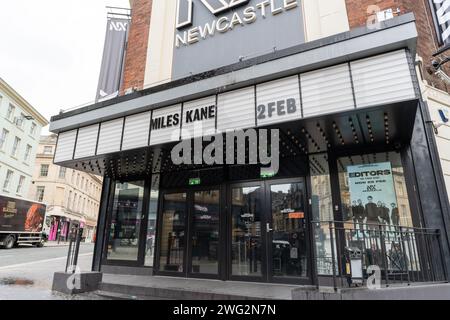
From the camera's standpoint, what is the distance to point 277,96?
5.92m

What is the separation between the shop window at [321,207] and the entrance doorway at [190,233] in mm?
2645

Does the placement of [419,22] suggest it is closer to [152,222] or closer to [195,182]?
[195,182]

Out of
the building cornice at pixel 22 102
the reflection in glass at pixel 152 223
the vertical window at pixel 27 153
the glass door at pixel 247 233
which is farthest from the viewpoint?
the vertical window at pixel 27 153

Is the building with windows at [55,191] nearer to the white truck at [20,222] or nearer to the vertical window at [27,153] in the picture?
the vertical window at [27,153]

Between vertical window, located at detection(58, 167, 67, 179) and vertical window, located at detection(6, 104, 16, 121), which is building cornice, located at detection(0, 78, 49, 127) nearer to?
vertical window, located at detection(6, 104, 16, 121)

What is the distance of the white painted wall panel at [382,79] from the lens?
484cm

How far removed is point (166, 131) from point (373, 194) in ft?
15.9

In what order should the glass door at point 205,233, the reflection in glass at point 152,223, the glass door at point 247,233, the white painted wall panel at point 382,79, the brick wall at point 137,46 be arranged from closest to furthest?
the white painted wall panel at point 382,79, the glass door at point 247,233, the glass door at point 205,233, the reflection in glass at point 152,223, the brick wall at point 137,46

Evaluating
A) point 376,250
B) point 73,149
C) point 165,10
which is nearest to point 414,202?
point 376,250

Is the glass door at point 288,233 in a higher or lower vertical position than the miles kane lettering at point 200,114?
lower

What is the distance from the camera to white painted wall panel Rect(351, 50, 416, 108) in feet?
15.9

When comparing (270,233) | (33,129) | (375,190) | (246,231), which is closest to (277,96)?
(375,190)
